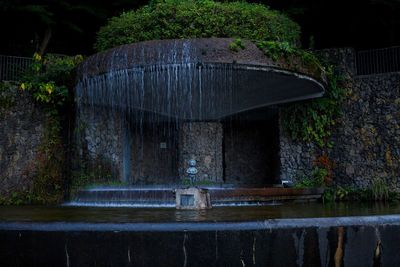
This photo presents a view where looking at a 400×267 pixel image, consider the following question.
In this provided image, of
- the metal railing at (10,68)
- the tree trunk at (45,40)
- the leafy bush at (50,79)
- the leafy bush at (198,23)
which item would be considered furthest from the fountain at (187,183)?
the tree trunk at (45,40)

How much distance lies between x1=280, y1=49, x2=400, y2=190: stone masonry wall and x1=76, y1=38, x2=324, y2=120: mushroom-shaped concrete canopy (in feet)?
3.83

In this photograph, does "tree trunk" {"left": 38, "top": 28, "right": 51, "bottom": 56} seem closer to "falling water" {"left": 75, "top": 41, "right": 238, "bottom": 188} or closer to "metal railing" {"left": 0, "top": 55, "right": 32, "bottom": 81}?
"metal railing" {"left": 0, "top": 55, "right": 32, "bottom": 81}

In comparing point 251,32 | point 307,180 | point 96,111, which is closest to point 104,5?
point 96,111

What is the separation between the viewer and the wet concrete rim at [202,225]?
4059mm

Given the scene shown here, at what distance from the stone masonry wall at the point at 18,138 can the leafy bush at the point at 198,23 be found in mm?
2685

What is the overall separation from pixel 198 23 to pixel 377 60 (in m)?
5.92

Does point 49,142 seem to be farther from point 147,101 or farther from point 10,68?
point 10,68

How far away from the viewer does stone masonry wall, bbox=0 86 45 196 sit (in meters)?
11.8

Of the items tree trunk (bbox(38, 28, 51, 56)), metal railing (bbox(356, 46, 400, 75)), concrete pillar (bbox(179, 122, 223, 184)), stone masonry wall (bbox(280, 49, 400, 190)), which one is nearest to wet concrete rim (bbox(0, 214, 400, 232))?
concrete pillar (bbox(179, 122, 223, 184))

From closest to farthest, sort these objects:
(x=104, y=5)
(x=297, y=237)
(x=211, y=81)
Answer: (x=297, y=237), (x=211, y=81), (x=104, y=5)

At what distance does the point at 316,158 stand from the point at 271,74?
3344 mm

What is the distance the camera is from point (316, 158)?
1269 cm

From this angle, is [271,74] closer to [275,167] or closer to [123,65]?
[123,65]

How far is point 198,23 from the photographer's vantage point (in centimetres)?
1091
